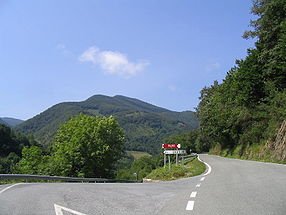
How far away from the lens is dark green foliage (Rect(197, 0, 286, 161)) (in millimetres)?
29950

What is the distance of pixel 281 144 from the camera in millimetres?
25609

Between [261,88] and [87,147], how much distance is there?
23.6 meters

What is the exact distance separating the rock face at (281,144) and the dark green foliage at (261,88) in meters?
1.44

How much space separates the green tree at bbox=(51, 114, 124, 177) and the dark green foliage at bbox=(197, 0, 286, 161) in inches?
679

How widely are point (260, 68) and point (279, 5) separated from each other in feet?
Answer: 32.4

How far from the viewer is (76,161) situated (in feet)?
125

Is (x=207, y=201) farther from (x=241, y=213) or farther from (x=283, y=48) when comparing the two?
(x=283, y=48)

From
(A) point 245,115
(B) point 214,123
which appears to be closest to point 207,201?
(A) point 245,115

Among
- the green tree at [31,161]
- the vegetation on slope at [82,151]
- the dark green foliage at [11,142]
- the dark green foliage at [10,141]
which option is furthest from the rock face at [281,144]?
the dark green foliage at [10,141]

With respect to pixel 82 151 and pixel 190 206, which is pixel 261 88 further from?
pixel 190 206

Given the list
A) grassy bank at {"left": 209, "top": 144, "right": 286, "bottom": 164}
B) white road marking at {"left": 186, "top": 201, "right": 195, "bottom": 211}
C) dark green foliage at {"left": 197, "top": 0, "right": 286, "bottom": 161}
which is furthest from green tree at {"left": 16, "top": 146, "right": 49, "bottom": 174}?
white road marking at {"left": 186, "top": 201, "right": 195, "bottom": 211}

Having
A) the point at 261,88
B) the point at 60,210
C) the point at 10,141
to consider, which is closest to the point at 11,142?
the point at 10,141

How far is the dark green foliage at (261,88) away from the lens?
30.0 m

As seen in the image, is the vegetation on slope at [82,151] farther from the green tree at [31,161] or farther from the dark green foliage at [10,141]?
the dark green foliage at [10,141]
